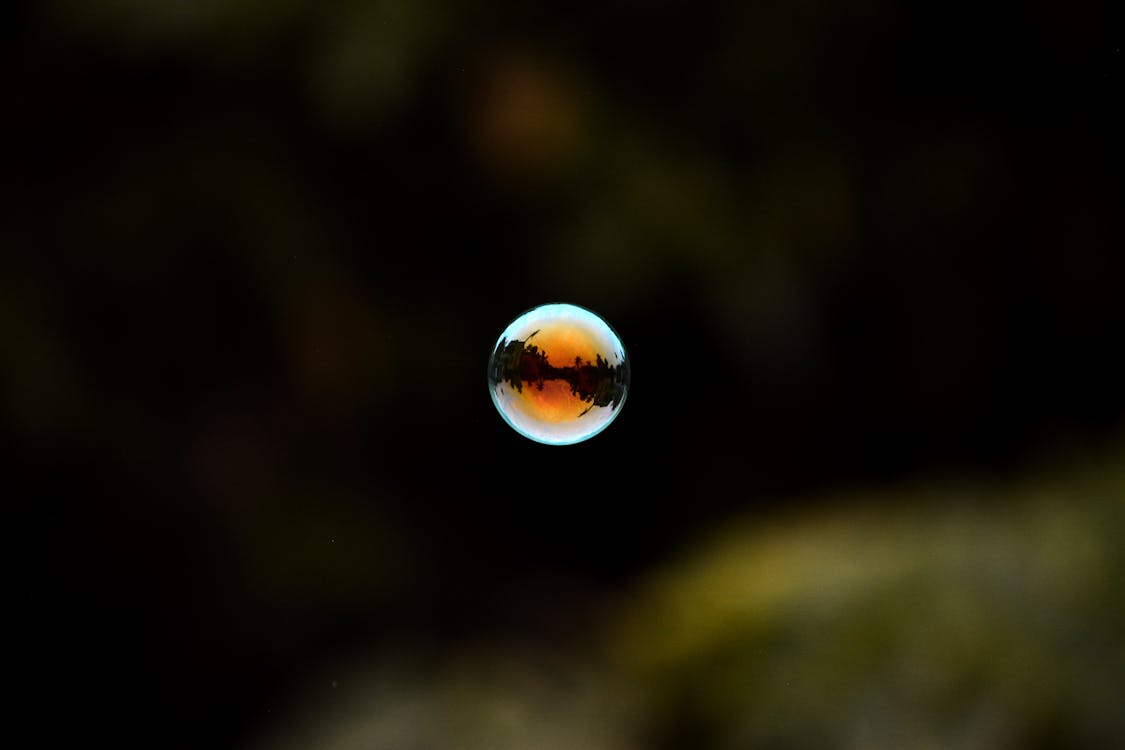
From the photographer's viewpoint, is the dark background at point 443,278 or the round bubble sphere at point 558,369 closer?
the round bubble sphere at point 558,369

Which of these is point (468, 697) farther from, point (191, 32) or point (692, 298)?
point (191, 32)

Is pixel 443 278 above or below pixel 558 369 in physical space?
above

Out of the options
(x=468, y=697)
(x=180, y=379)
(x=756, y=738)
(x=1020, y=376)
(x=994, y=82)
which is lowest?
(x=756, y=738)

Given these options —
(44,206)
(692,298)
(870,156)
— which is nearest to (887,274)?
(870,156)

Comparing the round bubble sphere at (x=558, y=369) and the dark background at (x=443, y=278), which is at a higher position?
the dark background at (x=443, y=278)
